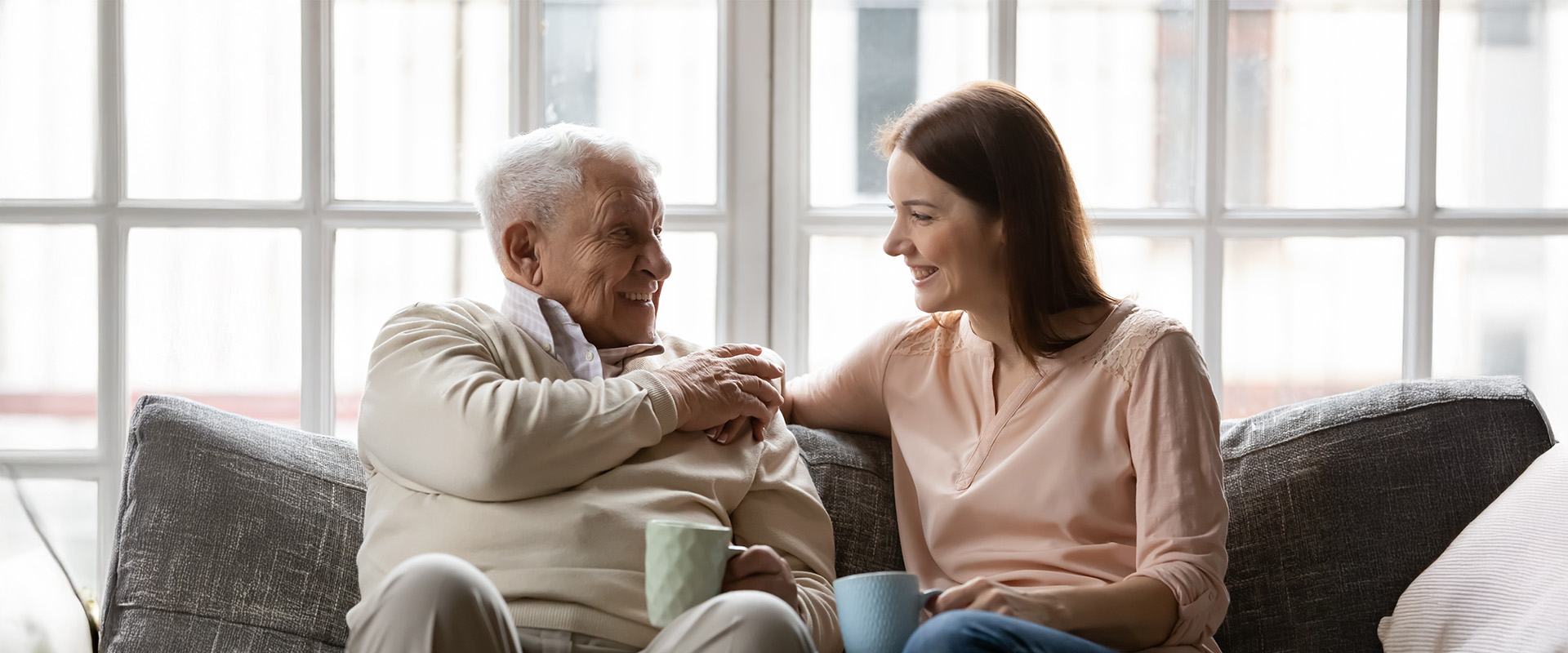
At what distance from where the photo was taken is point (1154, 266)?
2412 millimetres

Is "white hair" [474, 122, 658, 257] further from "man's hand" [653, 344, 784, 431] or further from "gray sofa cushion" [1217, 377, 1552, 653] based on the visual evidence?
"gray sofa cushion" [1217, 377, 1552, 653]

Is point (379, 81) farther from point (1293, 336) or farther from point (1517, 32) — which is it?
point (1517, 32)

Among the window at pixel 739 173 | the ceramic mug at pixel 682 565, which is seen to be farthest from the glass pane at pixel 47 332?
the ceramic mug at pixel 682 565

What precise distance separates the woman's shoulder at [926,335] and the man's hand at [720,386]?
9.0 inches

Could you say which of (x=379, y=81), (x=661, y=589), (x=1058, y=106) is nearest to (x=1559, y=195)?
(x=1058, y=106)

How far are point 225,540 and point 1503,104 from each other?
8.74ft

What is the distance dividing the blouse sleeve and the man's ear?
1.66 feet

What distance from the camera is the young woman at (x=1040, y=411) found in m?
1.47

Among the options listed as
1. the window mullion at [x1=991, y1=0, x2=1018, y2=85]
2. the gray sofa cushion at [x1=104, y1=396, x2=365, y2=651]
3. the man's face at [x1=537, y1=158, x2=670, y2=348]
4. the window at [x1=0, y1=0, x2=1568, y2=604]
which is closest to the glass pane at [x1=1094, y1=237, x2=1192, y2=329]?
the window at [x1=0, y1=0, x2=1568, y2=604]

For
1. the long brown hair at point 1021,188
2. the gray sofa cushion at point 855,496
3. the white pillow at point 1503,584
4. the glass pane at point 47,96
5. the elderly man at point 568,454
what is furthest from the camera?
the glass pane at point 47,96

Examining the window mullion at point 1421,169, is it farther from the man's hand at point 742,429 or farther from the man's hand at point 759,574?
the man's hand at point 759,574

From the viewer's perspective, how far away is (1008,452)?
1.67m

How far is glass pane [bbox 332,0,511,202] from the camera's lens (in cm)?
230

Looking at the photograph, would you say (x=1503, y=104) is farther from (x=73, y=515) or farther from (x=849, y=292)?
(x=73, y=515)
